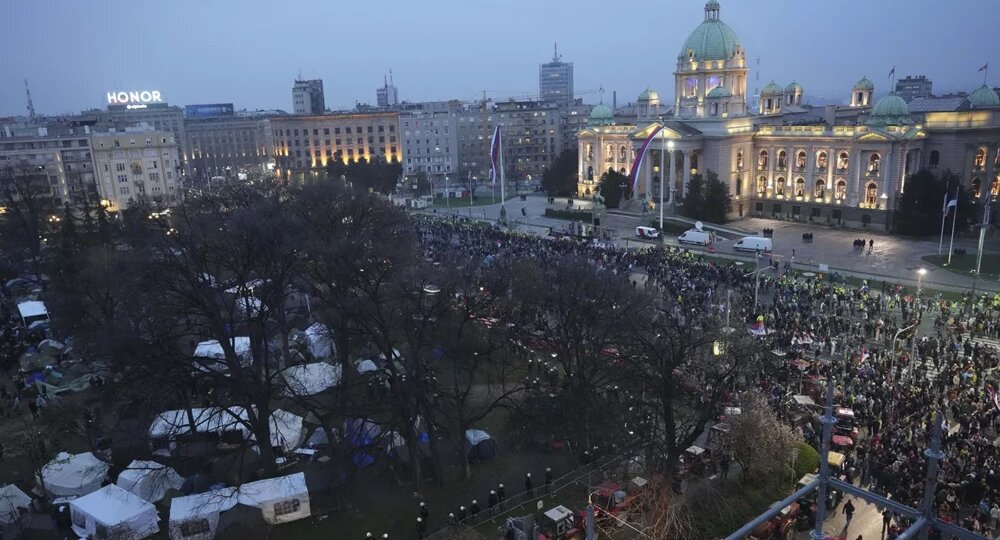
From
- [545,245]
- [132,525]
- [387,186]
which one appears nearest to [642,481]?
[132,525]

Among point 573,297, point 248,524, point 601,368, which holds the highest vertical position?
point 573,297

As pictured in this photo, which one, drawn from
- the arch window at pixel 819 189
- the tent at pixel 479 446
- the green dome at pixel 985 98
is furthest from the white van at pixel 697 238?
the tent at pixel 479 446

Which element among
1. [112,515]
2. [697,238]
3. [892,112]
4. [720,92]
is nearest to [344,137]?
[720,92]

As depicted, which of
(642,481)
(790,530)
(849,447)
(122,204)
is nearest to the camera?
(790,530)

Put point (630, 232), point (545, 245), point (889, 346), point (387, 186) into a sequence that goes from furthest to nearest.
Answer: point (387, 186) → point (630, 232) → point (545, 245) → point (889, 346)

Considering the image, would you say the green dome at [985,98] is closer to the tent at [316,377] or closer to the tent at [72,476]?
the tent at [316,377]

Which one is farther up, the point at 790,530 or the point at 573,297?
the point at 573,297

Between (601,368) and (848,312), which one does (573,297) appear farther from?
(848,312)

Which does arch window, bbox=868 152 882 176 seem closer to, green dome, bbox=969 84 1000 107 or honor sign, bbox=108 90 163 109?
green dome, bbox=969 84 1000 107
